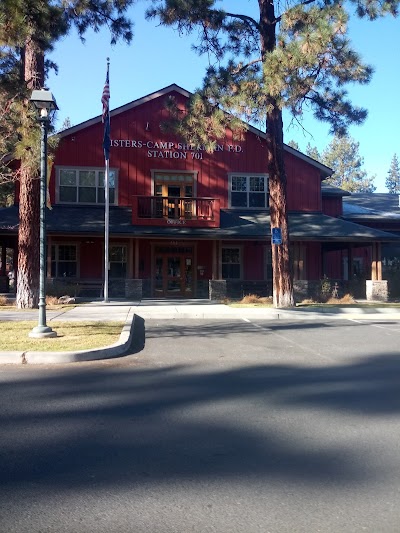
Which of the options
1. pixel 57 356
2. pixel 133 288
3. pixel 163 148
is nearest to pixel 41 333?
pixel 57 356

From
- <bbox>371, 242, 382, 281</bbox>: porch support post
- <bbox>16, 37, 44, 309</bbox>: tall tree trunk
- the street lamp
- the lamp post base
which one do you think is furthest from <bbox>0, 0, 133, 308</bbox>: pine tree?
<bbox>371, 242, 382, 281</bbox>: porch support post

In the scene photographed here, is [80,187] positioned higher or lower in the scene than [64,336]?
higher

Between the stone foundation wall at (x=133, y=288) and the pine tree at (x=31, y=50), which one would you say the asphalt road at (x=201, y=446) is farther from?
the stone foundation wall at (x=133, y=288)

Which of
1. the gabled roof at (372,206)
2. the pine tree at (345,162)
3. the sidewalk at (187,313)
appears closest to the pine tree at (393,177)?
the pine tree at (345,162)

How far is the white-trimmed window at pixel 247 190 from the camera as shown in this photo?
2764 centimetres

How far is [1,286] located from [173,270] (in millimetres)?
7999

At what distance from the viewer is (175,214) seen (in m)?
24.9

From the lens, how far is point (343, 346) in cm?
1161

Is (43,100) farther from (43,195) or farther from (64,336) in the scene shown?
(64,336)

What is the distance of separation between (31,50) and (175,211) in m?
10.2

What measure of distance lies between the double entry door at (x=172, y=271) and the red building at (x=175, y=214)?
5 cm

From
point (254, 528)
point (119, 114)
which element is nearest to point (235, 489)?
point (254, 528)

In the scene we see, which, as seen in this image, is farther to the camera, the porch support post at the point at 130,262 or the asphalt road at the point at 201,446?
the porch support post at the point at 130,262

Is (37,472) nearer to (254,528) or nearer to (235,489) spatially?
(235,489)
